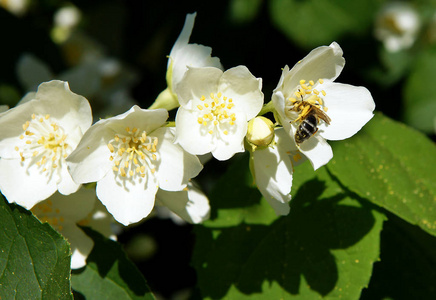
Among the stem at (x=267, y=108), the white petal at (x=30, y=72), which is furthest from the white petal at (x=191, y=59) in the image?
the white petal at (x=30, y=72)

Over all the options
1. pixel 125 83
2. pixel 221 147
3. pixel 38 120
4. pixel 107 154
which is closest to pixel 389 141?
pixel 221 147

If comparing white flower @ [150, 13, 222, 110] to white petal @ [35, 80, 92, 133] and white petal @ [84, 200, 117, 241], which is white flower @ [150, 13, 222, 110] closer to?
white petal @ [35, 80, 92, 133]

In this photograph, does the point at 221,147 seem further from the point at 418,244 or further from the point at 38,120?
the point at 418,244

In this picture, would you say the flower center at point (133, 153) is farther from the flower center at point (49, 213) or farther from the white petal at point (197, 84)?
the flower center at point (49, 213)

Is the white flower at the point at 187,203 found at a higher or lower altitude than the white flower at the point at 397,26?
higher

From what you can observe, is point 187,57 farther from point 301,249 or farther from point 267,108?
point 301,249

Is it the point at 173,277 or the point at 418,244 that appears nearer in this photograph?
the point at 418,244

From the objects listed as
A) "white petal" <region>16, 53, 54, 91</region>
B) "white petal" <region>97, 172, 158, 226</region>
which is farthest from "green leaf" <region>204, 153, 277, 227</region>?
"white petal" <region>16, 53, 54, 91</region>
